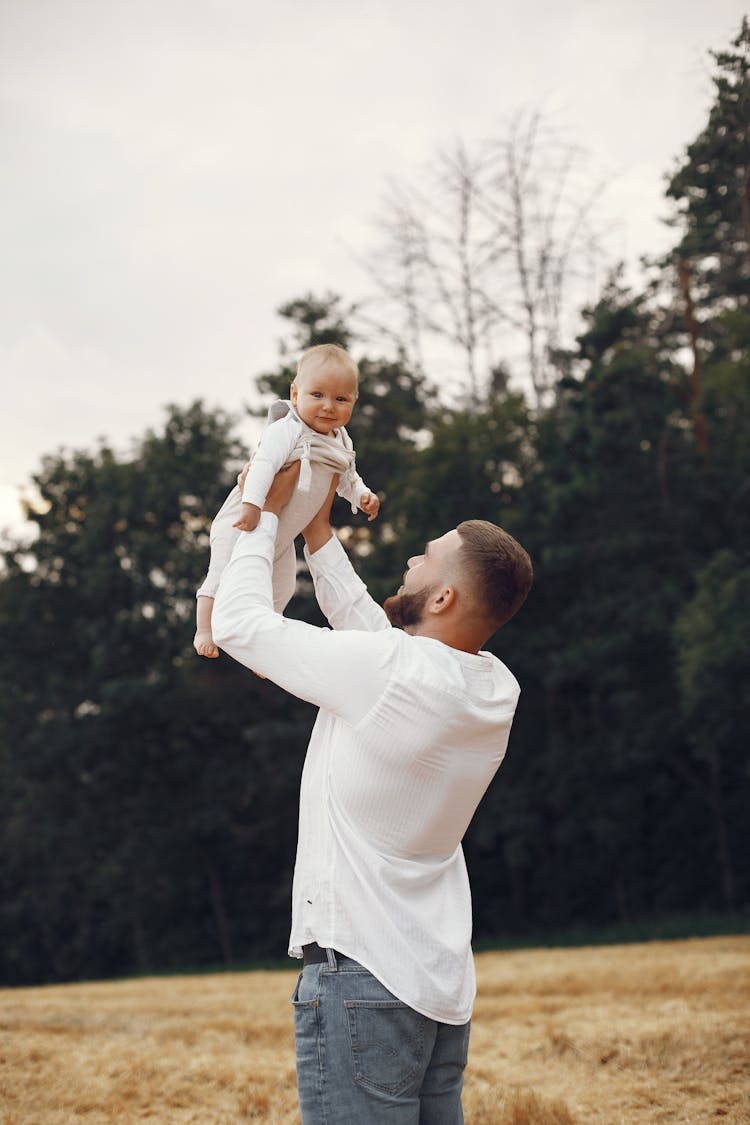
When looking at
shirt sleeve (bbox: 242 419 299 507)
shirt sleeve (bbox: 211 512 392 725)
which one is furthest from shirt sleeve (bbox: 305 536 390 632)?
shirt sleeve (bbox: 211 512 392 725)

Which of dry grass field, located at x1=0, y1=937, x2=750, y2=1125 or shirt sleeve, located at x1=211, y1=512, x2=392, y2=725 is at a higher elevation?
shirt sleeve, located at x1=211, y1=512, x2=392, y2=725

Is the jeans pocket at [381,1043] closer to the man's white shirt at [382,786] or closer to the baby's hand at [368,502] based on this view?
the man's white shirt at [382,786]

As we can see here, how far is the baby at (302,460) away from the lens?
3350 millimetres

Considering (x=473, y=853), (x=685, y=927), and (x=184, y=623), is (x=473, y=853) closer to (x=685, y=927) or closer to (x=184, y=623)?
(x=685, y=927)

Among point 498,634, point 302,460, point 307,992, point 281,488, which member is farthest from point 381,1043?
point 498,634

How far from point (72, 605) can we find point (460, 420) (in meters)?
12.7

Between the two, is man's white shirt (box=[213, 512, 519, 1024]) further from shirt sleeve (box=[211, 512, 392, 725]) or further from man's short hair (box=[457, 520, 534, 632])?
man's short hair (box=[457, 520, 534, 632])

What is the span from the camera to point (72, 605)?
102 ft

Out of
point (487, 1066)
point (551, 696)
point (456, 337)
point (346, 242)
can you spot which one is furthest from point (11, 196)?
point (487, 1066)

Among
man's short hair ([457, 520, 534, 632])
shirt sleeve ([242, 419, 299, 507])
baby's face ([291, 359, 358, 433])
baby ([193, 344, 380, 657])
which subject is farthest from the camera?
baby's face ([291, 359, 358, 433])

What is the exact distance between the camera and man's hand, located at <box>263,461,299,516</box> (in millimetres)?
3199

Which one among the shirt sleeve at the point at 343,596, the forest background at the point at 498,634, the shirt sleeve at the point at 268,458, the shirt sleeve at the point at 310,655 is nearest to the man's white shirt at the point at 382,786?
the shirt sleeve at the point at 310,655

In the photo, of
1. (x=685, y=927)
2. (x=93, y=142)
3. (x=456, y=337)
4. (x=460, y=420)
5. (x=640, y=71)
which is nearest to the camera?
(x=640, y=71)

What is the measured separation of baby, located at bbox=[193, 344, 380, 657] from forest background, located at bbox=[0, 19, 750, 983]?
613 inches
